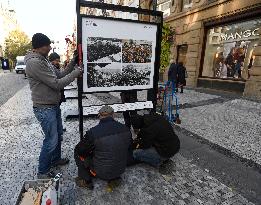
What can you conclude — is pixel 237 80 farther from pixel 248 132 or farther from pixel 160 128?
pixel 160 128

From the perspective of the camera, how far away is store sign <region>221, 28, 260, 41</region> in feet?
34.4

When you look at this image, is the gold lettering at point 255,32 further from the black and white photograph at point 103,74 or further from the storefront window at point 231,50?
the black and white photograph at point 103,74

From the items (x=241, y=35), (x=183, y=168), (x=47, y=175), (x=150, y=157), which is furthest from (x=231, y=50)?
(x=47, y=175)

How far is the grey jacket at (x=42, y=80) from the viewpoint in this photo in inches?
119

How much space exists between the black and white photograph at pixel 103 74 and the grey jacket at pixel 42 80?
0.40 metres

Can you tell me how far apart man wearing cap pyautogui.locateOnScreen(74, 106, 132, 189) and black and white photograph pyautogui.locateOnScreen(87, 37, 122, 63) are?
106cm

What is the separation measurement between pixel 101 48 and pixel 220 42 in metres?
10.9

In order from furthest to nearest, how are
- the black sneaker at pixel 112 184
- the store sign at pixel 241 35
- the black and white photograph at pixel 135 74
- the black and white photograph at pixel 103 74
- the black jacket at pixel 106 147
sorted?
1. the store sign at pixel 241 35
2. the black and white photograph at pixel 135 74
3. the black and white photograph at pixel 103 74
4. the black sneaker at pixel 112 184
5. the black jacket at pixel 106 147

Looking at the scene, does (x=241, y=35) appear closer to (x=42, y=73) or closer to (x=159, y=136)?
(x=159, y=136)

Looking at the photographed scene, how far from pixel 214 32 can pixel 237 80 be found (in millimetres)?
3525

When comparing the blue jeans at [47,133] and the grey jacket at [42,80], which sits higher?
the grey jacket at [42,80]

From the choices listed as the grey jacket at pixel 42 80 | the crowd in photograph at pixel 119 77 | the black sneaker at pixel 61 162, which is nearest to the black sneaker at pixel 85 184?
the black sneaker at pixel 61 162

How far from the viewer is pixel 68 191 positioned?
3178 millimetres

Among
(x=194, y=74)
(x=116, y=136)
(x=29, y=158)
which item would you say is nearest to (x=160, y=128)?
(x=116, y=136)
